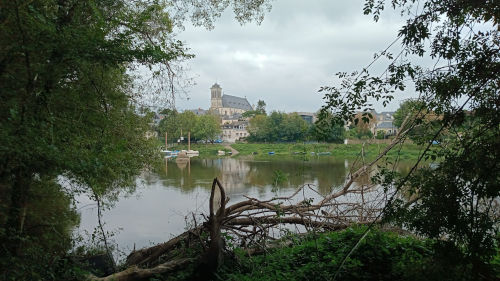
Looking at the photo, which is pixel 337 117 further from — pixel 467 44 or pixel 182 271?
pixel 182 271

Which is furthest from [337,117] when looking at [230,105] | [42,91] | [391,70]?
[230,105]

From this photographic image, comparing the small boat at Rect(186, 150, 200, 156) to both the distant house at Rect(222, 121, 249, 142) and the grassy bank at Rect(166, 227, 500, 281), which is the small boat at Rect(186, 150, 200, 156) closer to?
the distant house at Rect(222, 121, 249, 142)

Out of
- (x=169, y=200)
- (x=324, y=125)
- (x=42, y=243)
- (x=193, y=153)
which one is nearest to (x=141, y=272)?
(x=42, y=243)

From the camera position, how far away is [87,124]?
12.0ft

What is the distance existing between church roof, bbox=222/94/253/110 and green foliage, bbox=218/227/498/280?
81212mm

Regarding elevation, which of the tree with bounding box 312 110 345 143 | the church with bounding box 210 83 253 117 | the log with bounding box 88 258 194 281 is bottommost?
the log with bounding box 88 258 194 281

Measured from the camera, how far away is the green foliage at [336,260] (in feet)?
10.4

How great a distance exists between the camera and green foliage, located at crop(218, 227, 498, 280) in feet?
10.4

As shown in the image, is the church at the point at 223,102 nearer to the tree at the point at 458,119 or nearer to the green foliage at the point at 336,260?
the green foliage at the point at 336,260

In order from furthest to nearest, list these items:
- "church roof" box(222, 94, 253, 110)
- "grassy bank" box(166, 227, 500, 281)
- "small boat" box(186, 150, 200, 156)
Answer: "church roof" box(222, 94, 253, 110)
"small boat" box(186, 150, 200, 156)
"grassy bank" box(166, 227, 500, 281)

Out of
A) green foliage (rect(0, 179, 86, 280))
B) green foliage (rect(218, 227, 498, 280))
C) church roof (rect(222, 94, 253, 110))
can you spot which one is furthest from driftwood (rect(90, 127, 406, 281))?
church roof (rect(222, 94, 253, 110))

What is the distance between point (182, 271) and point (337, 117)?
2373 millimetres

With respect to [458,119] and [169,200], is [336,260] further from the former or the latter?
[169,200]

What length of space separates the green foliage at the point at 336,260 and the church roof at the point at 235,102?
81212 millimetres
